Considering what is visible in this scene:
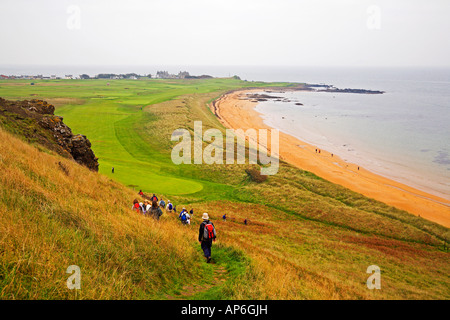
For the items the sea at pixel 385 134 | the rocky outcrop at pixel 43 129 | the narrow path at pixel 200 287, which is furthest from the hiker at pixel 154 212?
the sea at pixel 385 134

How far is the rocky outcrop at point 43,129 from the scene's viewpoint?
62.1 ft

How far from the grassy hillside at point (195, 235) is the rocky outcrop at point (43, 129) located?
2862 mm

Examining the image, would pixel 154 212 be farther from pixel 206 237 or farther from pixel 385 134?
pixel 385 134

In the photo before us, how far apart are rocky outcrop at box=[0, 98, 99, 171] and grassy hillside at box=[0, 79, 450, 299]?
2862 millimetres

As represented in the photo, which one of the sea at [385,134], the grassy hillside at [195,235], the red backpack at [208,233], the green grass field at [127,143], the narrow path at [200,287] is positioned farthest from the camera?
the sea at [385,134]

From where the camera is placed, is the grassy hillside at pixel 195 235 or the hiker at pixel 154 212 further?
the hiker at pixel 154 212

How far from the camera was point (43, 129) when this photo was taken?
2102 cm

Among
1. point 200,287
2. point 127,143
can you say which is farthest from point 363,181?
point 200,287

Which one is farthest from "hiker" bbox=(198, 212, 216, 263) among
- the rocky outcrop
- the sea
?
the sea

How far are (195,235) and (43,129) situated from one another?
15895 millimetres

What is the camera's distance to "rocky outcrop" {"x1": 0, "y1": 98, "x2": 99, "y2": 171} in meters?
18.9

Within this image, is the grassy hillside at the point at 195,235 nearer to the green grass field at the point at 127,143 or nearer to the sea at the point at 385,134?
the green grass field at the point at 127,143

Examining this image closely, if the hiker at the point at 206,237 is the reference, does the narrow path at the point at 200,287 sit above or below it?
below

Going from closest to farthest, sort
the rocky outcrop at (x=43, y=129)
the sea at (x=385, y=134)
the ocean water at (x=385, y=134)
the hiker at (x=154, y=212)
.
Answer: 1. the hiker at (x=154, y=212)
2. the rocky outcrop at (x=43, y=129)
3. the sea at (x=385, y=134)
4. the ocean water at (x=385, y=134)
